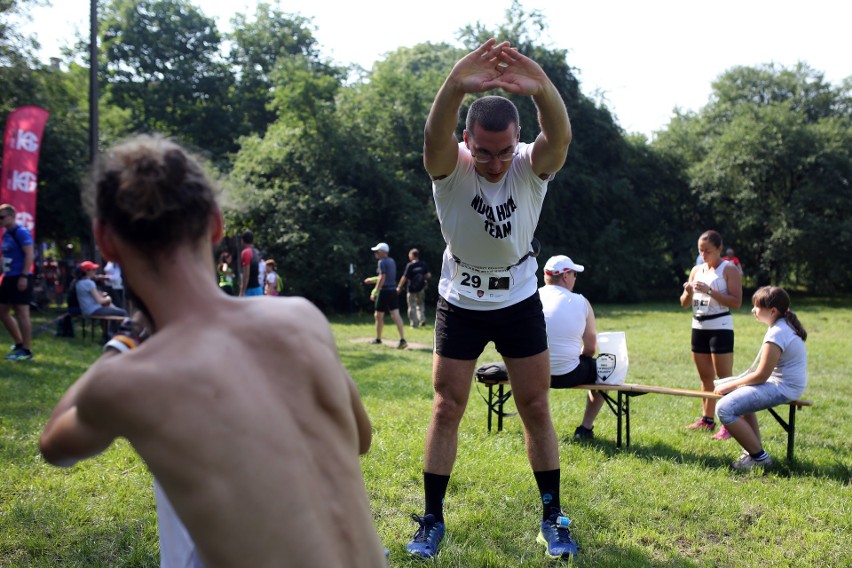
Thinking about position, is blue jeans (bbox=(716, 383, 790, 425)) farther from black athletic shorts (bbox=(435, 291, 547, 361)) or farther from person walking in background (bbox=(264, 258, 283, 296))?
person walking in background (bbox=(264, 258, 283, 296))

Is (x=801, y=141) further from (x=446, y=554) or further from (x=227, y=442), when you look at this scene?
(x=227, y=442)

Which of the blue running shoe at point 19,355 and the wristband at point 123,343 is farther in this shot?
the blue running shoe at point 19,355

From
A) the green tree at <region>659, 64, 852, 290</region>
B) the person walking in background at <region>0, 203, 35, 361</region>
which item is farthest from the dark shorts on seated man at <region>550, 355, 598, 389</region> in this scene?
the green tree at <region>659, 64, 852, 290</region>

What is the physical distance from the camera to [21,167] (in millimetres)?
13047

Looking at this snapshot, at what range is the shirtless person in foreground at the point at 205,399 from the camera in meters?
1.40

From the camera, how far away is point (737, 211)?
3044cm

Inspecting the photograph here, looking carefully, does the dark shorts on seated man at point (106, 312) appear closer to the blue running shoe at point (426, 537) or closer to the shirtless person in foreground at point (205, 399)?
the blue running shoe at point (426, 537)

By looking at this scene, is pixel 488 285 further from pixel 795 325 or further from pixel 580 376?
pixel 795 325

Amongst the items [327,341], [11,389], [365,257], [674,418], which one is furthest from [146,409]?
[365,257]

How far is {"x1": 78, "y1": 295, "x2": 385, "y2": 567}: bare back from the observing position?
139 cm

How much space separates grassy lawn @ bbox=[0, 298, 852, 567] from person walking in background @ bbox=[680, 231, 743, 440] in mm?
517

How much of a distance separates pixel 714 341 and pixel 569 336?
5.08 feet

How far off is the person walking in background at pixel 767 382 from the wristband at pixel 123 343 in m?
4.67

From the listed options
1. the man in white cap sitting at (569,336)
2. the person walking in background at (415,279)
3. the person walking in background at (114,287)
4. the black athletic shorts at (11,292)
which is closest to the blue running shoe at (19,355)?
the black athletic shorts at (11,292)
